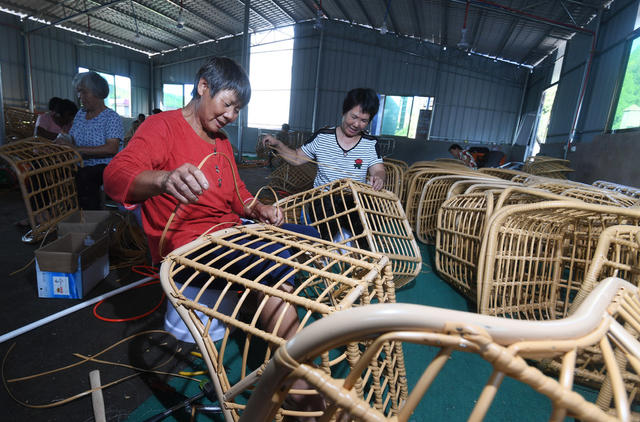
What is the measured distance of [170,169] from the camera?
115 centimetres

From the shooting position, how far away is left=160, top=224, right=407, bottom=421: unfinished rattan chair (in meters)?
0.68

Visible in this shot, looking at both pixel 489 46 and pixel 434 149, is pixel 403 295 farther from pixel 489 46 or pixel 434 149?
pixel 489 46

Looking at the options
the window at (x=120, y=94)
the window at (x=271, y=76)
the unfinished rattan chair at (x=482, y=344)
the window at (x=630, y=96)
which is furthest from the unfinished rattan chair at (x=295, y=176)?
the window at (x=120, y=94)

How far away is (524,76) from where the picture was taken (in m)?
12.0

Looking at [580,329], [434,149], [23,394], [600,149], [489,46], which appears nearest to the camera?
[580,329]

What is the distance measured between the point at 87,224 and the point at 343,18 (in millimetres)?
11386

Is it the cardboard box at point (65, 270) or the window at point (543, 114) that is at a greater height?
the window at point (543, 114)

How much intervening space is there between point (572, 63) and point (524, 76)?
4.79 metres

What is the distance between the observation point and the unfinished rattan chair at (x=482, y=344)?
0.31 meters

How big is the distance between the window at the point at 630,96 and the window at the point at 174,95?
603 inches

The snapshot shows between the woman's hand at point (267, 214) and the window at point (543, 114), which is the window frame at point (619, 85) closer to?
the window at point (543, 114)

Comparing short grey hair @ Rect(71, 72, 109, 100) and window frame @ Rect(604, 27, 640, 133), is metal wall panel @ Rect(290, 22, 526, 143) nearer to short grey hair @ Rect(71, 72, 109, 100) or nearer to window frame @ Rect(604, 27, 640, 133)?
window frame @ Rect(604, 27, 640, 133)

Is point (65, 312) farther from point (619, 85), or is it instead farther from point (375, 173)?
point (619, 85)

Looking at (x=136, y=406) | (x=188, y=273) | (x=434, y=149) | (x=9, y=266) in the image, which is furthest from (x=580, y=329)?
(x=434, y=149)
